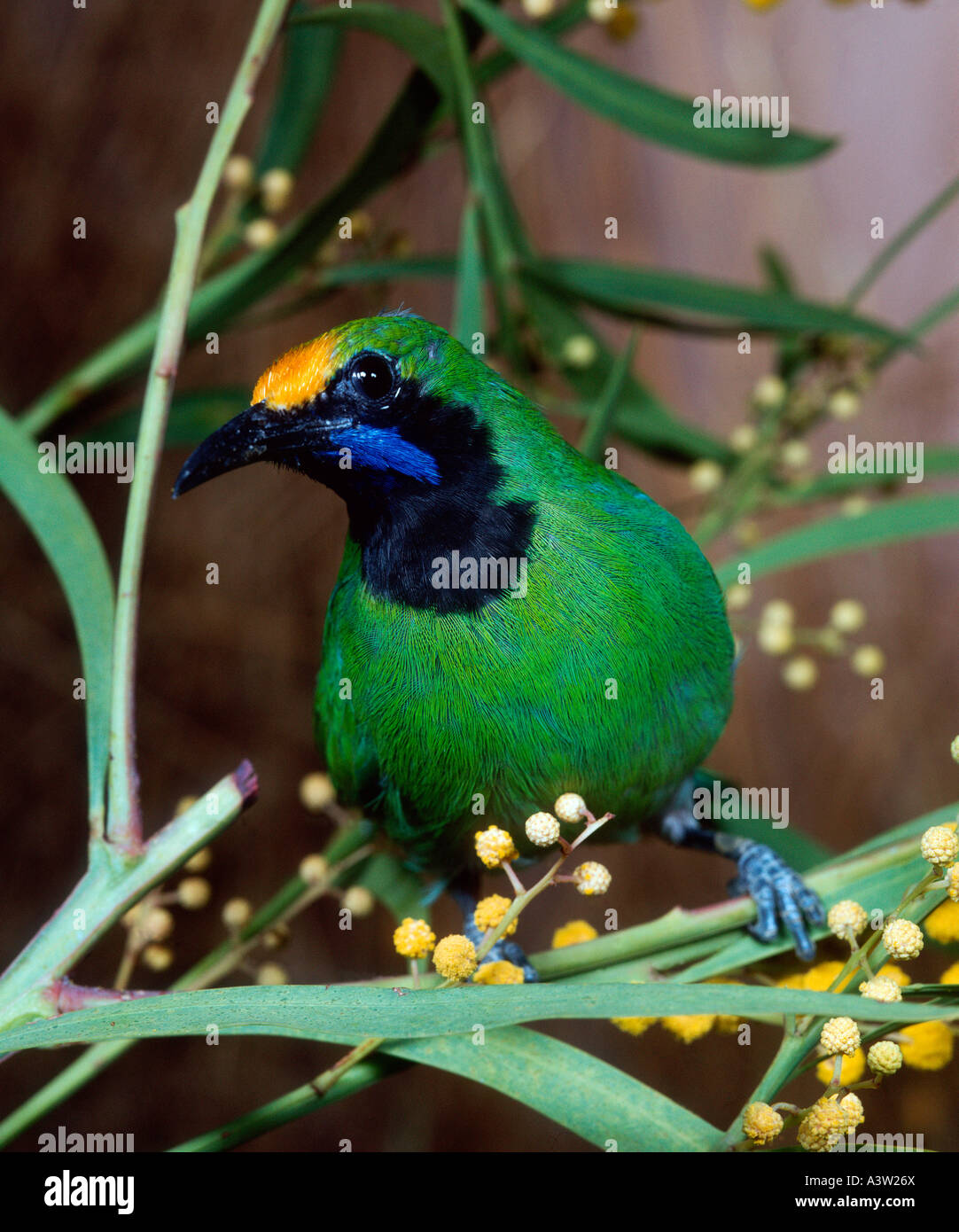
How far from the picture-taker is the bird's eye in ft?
2.51

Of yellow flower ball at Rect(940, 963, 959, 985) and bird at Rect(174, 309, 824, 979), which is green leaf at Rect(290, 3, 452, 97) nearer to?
bird at Rect(174, 309, 824, 979)

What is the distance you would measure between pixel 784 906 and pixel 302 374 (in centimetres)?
50

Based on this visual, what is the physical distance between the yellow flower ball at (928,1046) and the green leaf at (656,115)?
0.81 m

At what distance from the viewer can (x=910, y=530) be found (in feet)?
3.62

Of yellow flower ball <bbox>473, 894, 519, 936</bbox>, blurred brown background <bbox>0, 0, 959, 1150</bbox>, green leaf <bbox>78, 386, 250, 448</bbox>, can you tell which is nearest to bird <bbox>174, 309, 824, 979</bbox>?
yellow flower ball <bbox>473, 894, 519, 936</bbox>

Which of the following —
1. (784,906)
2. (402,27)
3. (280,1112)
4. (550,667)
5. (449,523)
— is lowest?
(280,1112)

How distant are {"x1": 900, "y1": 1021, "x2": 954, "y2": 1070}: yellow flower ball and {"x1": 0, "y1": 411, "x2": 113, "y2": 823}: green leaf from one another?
55cm

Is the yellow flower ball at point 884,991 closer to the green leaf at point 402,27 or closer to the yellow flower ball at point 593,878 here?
the yellow flower ball at point 593,878

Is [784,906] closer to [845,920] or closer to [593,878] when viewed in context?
[845,920]

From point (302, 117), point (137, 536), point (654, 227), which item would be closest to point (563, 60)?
point (302, 117)

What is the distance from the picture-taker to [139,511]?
74 centimetres

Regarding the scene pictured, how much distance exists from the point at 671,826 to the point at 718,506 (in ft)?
1.21

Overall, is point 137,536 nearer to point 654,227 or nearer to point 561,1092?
point 561,1092

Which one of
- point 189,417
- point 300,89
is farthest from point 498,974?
point 300,89
